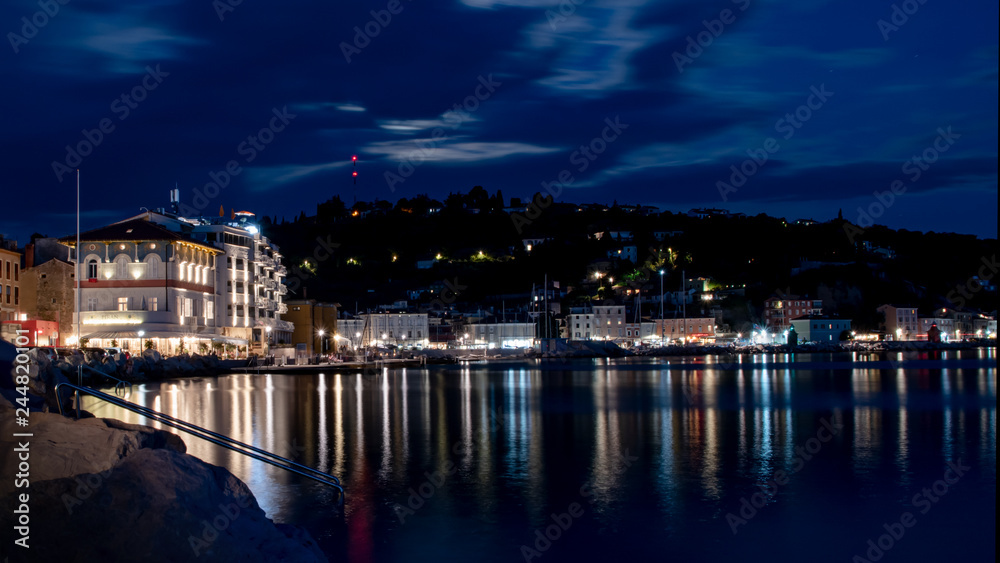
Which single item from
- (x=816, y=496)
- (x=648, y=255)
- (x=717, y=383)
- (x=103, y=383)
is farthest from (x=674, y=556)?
(x=648, y=255)

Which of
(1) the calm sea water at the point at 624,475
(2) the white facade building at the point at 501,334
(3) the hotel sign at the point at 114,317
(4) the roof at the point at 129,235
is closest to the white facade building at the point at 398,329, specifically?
(2) the white facade building at the point at 501,334

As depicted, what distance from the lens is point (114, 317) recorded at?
56969 mm

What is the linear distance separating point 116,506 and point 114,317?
174 ft

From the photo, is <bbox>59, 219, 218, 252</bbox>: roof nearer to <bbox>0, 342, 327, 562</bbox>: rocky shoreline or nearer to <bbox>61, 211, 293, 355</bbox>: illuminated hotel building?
<bbox>61, 211, 293, 355</bbox>: illuminated hotel building

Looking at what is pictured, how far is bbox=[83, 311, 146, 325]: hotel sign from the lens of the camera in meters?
56.7

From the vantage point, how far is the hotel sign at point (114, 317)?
2231 inches

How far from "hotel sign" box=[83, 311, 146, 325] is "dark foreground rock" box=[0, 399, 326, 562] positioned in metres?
50.8

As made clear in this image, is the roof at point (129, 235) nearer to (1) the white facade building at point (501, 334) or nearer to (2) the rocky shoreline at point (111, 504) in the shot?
(2) the rocky shoreline at point (111, 504)

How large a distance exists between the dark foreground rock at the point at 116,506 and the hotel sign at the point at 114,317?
50829 millimetres

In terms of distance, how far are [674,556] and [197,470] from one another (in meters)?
6.33

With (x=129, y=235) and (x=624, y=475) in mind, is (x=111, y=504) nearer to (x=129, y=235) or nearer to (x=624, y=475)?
(x=624, y=475)

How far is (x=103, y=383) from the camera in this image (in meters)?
42.0

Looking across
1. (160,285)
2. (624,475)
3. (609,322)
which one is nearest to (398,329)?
(609,322)

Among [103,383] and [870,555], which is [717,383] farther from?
[870,555]
